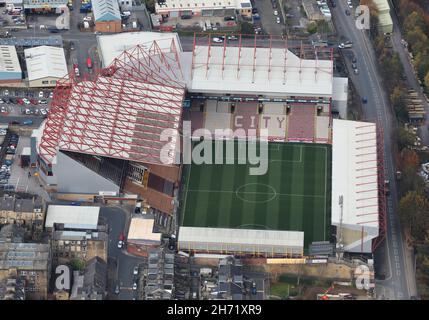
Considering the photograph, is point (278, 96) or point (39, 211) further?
point (278, 96)

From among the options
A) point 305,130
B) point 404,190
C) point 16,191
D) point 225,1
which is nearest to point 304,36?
point 225,1

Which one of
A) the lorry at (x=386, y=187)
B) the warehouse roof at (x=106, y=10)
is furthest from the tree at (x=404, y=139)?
the warehouse roof at (x=106, y=10)

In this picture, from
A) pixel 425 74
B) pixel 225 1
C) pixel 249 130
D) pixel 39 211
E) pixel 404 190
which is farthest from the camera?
pixel 225 1

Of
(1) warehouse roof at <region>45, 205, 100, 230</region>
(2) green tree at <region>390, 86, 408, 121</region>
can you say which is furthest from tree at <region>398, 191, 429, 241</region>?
A: (1) warehouse roof at <region>45, 205, 100, 230</region>

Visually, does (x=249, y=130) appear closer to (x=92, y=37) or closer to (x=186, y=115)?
(x=186, y=115)

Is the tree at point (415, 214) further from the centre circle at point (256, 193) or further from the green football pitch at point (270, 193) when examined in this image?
the centre circle at point (256, 193)

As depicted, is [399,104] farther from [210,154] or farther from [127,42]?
[127,42]

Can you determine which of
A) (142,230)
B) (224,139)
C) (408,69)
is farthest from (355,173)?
(408,69)
